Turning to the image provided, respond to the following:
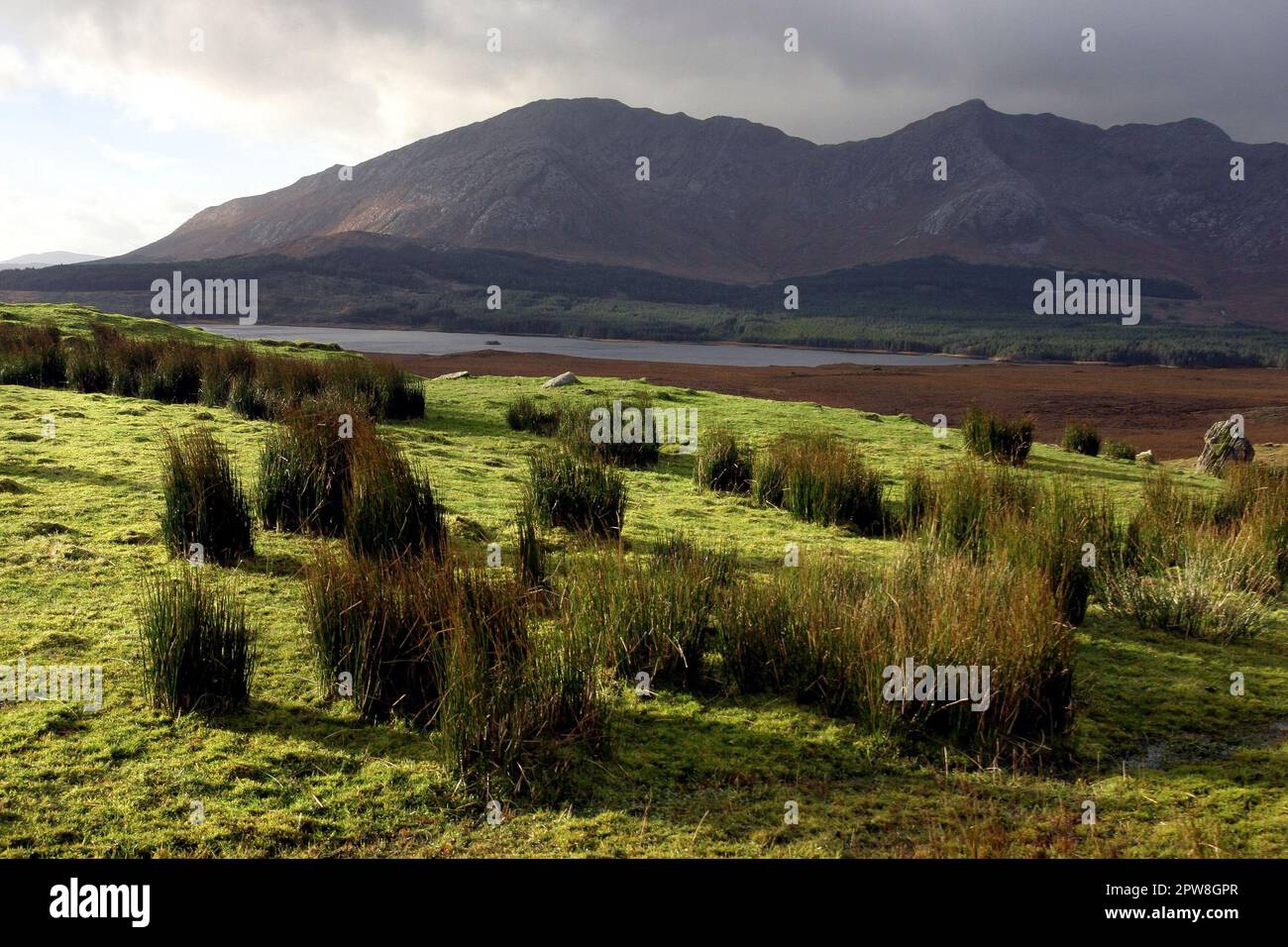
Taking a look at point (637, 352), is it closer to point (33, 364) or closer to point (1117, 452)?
point (1117, 452)

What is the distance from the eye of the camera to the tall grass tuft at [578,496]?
8930 millimetres

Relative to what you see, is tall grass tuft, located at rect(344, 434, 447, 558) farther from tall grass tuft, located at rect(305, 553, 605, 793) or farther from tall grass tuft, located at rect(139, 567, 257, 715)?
tall grass tuft, located at rect(139, 567, 257, 715)

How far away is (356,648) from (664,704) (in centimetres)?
168

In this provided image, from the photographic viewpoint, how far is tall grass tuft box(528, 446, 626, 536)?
8930 mm

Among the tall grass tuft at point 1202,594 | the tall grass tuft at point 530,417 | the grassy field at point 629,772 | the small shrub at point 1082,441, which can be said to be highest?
the tall grass tuft at point 530,417

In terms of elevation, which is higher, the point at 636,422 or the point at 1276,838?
the point at 636,422

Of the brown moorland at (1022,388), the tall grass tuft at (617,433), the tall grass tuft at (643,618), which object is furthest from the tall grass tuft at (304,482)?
the brown moorland at (1022,388)

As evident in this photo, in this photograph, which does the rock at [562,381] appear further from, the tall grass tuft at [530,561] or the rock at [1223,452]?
the tall grass tuft at [530,561]

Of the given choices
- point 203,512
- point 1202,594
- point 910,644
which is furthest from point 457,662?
point 1202,594

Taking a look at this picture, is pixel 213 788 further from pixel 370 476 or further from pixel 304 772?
pixel 370 476

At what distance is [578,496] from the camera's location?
900cm

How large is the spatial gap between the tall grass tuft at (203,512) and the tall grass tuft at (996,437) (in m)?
11.3

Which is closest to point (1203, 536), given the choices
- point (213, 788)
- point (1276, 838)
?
point (1276, 838)

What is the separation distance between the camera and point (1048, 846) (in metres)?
3.77
